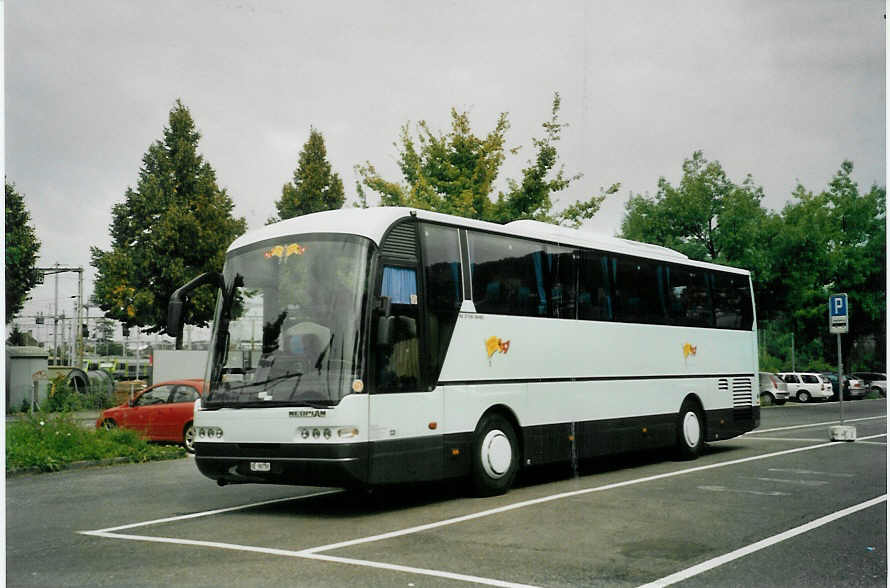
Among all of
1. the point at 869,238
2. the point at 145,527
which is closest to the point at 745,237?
the point at 869,238

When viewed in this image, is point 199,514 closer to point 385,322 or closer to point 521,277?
point 385,322

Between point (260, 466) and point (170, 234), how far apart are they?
33340mm

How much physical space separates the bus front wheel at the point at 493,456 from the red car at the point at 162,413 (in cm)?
942

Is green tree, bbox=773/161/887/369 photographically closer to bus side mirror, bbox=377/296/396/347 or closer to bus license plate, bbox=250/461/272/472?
bus side mirror, bbox=377/296/396/347

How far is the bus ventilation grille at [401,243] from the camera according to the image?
10.5 meters

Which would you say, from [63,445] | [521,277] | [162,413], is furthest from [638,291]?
[162,413]

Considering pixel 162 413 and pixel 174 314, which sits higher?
pixel 174 314

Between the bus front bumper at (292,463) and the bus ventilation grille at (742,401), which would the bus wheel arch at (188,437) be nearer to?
the bus front bumper at (292,463)

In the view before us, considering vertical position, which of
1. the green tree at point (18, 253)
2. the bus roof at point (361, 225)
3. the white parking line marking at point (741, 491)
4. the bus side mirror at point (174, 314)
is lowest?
the white parking line marking at point (741, 491)

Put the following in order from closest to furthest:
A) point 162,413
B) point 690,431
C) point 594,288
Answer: point 594,288 < point 690,431 < point 162,413

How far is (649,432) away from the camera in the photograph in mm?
15117

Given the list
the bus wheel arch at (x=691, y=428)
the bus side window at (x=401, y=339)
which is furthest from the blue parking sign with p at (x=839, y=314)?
the bus side window at (x=401, y=339)

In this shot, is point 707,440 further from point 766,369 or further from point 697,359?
point 766,369

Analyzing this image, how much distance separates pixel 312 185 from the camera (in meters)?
48.3
